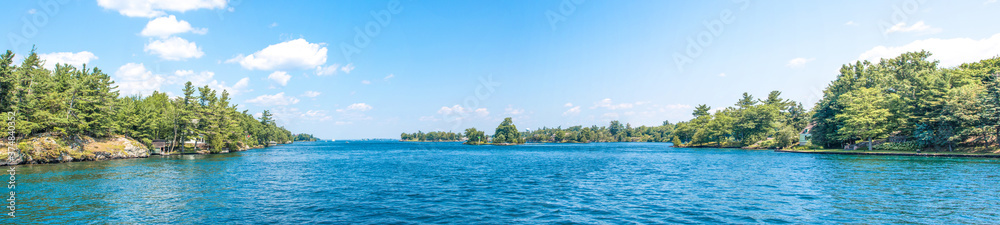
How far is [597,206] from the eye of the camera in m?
22.7

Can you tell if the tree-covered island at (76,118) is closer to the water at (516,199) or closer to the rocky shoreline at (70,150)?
the rocky shoreline at (70,150)

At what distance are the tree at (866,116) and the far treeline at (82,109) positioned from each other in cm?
11664

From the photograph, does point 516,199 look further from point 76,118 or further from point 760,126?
point 760,126

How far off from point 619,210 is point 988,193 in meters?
23.2

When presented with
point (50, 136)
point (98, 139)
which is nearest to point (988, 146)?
point (50, 136)

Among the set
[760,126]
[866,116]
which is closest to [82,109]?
[866,116]

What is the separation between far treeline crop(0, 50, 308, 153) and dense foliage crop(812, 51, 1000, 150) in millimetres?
117579

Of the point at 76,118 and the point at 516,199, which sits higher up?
the point at 76,118

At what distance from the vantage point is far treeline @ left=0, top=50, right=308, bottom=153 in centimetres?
5138

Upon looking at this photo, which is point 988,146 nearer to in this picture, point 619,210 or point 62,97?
point 619,210

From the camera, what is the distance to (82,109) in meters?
61.6

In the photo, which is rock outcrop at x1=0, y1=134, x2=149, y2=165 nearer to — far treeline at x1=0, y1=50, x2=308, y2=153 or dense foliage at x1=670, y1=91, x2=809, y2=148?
far treeline at x1=0, y1=50, x2=308, y2=153

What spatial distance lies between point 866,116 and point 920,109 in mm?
6661

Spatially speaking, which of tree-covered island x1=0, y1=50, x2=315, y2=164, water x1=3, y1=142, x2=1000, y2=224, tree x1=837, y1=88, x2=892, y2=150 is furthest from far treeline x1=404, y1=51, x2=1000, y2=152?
tree-covered island x1=0, y1=50, x2=315, y2=164
